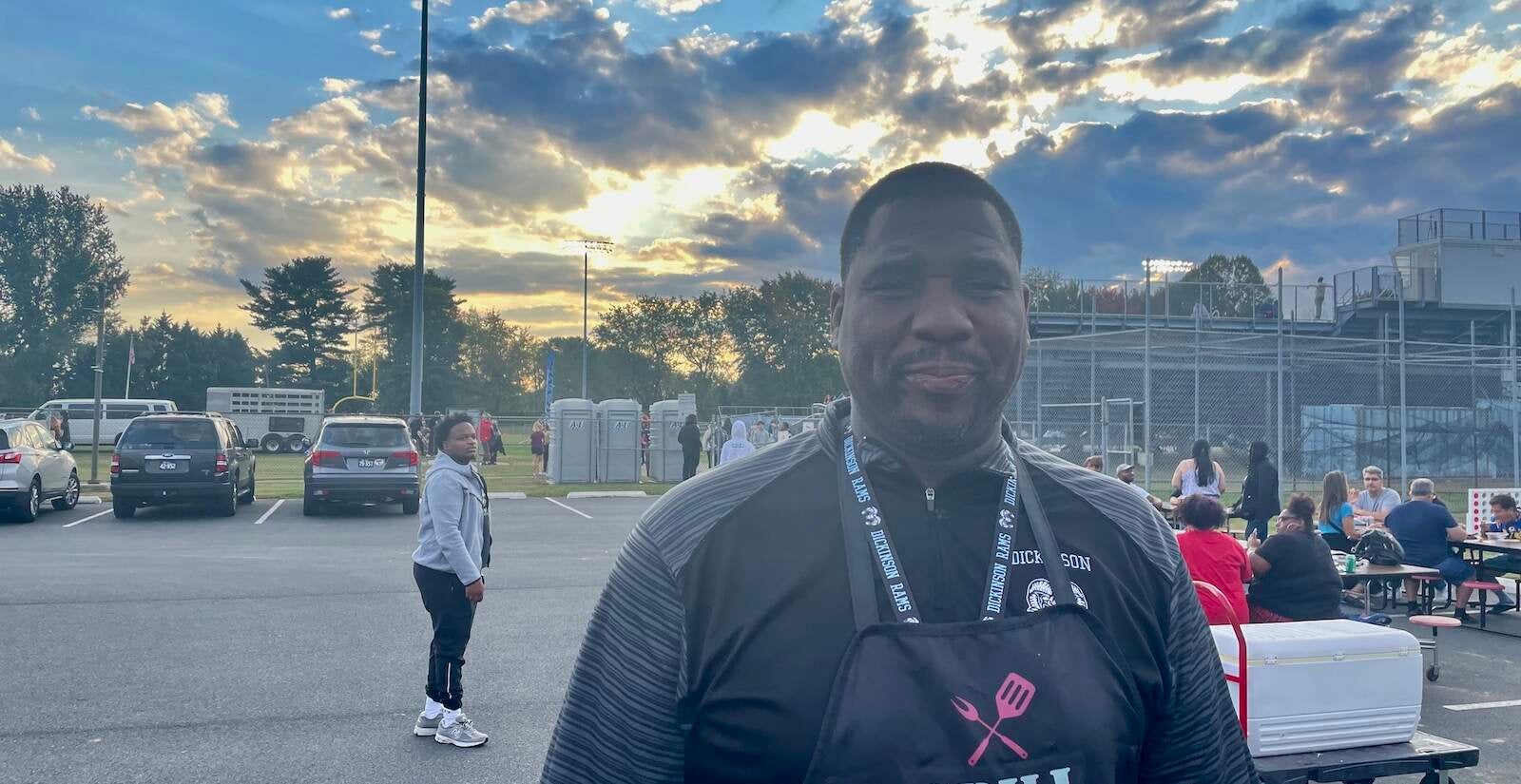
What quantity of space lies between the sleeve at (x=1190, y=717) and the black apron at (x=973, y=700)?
0.16 meters

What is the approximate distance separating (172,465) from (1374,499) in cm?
1821

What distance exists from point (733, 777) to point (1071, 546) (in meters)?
0.65

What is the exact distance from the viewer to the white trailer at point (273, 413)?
49.2 metres

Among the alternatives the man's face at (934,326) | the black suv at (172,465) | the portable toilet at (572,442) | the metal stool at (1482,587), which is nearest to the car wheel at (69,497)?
the black suv at (172,465)

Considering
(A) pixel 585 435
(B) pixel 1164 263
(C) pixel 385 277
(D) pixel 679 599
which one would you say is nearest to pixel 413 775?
(D) pixel 679 599

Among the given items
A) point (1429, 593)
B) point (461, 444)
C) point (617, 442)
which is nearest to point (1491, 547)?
point (1429, 593)

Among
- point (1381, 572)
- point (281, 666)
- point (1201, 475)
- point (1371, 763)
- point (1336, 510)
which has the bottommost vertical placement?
point (281, 666)

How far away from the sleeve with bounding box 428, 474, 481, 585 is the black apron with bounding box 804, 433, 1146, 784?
5.05 metres

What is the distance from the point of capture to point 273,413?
5059 cm

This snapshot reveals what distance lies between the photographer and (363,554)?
46.5 ft

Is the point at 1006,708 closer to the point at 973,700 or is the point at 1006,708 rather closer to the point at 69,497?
the point at 973,700

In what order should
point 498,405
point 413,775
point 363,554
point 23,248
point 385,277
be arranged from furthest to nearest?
1. point 498,405
2. point 385,277
3. point 23,248
4. point 363,554
5. point 413,775

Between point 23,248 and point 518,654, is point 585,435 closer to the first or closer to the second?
point 518,654

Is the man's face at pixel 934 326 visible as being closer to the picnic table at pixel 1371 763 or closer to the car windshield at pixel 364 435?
the picnic table at pixel 1371 763
